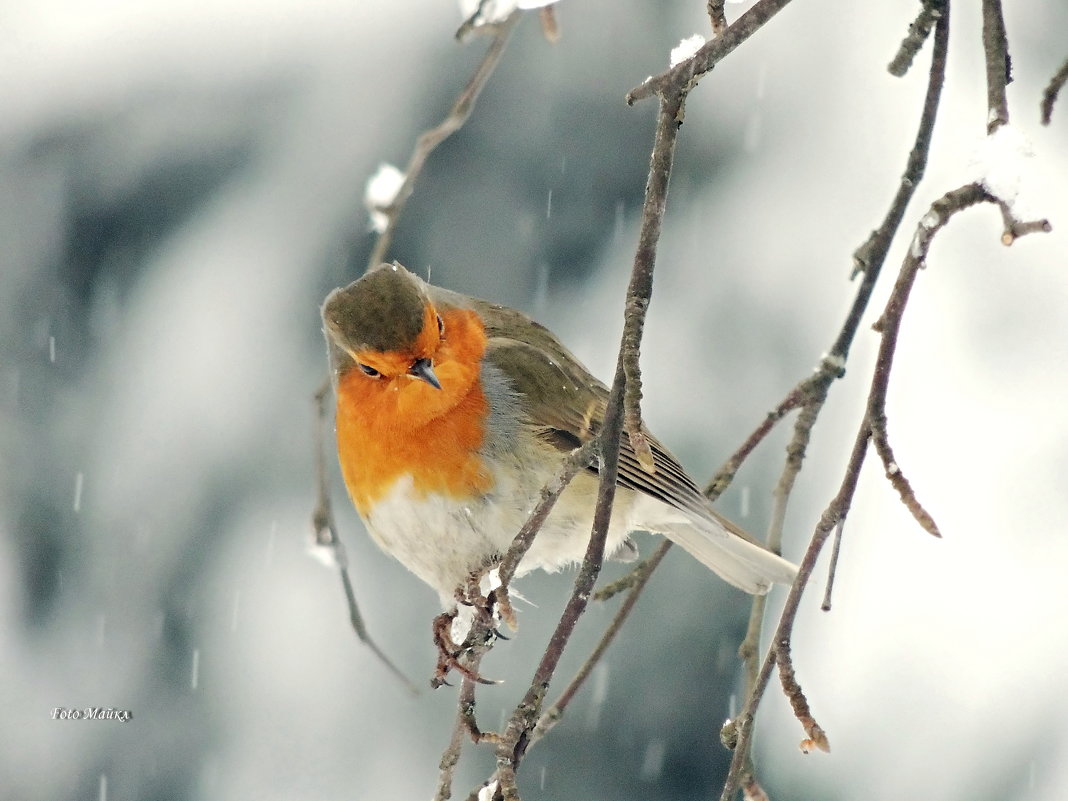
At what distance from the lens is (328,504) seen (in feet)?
9.75

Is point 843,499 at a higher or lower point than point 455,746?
higher

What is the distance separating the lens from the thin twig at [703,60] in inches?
79.6

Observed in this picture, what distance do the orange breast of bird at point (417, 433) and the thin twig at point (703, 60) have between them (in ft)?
3.94

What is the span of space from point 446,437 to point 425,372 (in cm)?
19

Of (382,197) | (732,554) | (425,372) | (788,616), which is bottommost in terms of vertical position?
(732,554)

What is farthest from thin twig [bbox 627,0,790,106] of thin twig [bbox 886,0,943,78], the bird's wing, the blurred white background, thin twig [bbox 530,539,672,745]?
the blurred white background

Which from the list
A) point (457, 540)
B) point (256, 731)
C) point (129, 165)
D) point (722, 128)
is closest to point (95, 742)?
point (256, 731)

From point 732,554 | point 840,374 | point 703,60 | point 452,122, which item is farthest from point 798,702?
point 732,554

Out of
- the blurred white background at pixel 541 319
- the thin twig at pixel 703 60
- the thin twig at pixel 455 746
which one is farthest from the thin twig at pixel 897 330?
the blurred white background at pixel 541 319

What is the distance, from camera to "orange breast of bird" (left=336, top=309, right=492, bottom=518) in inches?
120

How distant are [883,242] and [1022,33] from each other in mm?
3625

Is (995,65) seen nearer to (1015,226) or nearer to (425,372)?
(1015,226)

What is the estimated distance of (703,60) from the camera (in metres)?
2.04

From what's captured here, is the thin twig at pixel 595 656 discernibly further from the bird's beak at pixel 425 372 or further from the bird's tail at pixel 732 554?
the bird's tail at pixel 732 554
